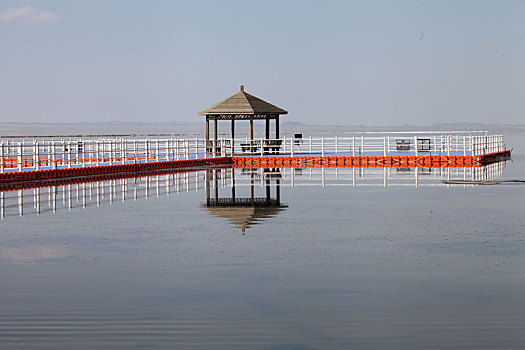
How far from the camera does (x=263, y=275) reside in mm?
10180

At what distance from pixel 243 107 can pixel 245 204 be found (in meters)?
25.2

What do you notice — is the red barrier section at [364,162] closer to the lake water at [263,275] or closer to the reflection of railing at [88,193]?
the reflection of railing at [88,193]

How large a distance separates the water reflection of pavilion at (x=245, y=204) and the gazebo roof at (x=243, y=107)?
17.4m

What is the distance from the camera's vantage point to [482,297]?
8867 millimetres

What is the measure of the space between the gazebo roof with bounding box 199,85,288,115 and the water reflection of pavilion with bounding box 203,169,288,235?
17.4 metres

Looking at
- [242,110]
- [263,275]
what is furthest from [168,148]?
[263,275]

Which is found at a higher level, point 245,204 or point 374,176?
point 374,176

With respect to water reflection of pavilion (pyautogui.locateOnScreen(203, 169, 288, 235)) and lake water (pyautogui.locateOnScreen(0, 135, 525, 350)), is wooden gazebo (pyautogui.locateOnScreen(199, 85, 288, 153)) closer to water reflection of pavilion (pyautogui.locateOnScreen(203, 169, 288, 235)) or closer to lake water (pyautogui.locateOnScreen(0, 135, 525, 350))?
water reflection of pavilion (pyautogui.locateOnScreen(203, 169, 288, 235))

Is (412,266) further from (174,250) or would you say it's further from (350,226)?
(350,226)

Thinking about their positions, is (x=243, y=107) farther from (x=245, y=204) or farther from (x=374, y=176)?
(x=245, y=204)

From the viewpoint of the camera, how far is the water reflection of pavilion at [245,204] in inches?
659

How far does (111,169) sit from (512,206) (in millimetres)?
17595

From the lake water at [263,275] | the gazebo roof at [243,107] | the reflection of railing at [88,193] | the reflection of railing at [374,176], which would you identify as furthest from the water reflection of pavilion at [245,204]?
the gazebo roof at [243,107]

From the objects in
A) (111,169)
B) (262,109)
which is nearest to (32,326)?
(111,169)
